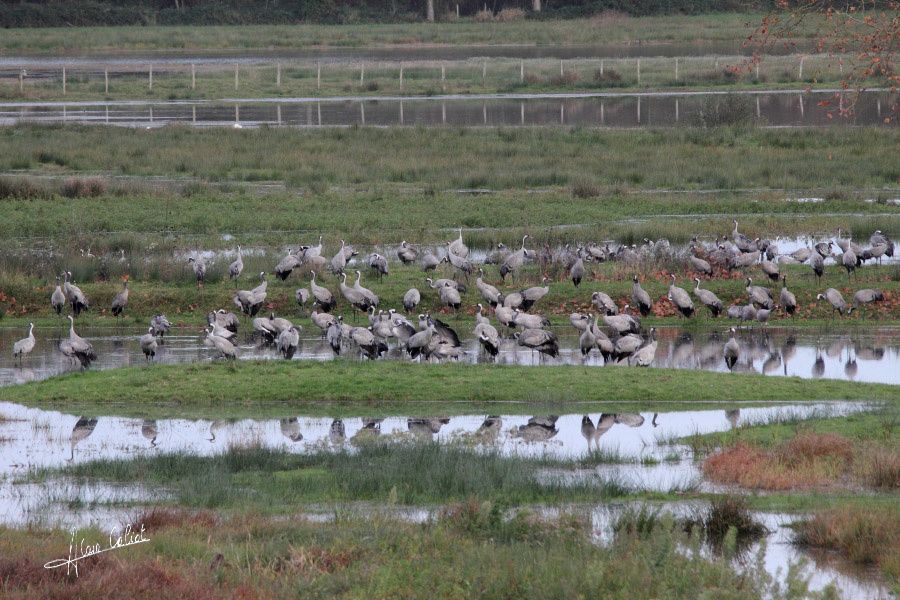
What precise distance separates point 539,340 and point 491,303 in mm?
3254

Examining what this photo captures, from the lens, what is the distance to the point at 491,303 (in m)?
24.3

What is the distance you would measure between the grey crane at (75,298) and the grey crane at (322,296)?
4260 millimetres

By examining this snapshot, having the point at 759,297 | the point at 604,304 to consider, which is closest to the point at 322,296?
the point at 604,304

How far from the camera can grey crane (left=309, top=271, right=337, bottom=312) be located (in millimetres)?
23906

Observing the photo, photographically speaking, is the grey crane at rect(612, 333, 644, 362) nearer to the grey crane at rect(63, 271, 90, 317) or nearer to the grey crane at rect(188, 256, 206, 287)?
the grey crane at rect(188, 256, 206, 287)

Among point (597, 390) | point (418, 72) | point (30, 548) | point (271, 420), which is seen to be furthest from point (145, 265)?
point (418, 72)

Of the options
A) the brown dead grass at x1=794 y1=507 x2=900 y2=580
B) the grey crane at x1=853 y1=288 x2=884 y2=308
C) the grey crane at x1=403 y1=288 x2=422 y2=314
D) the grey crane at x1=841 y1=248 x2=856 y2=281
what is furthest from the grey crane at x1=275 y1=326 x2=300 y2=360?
the grey crane at x1=841 y1=248 x2=856 y2=281

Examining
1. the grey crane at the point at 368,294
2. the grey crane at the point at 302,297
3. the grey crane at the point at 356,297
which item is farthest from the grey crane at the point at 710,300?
the grey crane at the point at 302,297

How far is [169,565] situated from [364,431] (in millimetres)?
6845

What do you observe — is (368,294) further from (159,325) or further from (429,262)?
(159,325)

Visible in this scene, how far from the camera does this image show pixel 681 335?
77.2ft

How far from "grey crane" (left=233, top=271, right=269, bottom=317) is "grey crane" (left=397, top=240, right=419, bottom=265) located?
4.20 meters

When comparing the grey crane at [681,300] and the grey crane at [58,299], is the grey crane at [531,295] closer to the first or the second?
the grey crane at [681,300]

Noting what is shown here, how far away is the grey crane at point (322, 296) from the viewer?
23.9 meters
